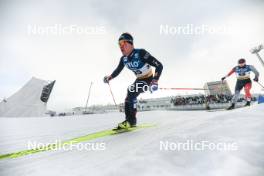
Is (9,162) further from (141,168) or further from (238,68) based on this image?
(238,68)

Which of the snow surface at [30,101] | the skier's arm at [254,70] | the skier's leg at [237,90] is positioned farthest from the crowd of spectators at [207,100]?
the snow surface at [30,101]

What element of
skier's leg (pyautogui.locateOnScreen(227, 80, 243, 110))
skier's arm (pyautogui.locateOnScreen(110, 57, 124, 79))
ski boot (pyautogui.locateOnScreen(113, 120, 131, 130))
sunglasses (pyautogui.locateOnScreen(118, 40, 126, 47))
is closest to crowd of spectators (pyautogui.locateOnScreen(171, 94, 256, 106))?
skier's leg (pyautogui.locateOnScreen(227, 80, 243, 110))

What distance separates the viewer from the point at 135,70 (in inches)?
179

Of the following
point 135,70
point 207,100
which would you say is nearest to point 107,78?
point 135,70

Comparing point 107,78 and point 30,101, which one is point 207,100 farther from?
point 30,101

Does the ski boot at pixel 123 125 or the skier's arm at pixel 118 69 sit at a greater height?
the skier's arm at pixel 118 69

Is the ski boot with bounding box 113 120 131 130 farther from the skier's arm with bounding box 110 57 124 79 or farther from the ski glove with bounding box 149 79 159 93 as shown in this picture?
the skier's arm with bounding box 110 57 124 79

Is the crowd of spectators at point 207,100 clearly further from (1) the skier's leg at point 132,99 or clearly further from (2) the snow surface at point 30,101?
(2) the snow surface at point 30,101

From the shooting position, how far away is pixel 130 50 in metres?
4.40

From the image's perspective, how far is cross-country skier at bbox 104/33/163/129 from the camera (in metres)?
4.31

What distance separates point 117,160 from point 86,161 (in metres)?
0.35

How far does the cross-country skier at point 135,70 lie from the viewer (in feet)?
14.1

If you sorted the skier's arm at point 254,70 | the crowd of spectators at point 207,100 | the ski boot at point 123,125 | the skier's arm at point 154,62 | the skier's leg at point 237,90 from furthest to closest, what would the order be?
the crowd of spectators at point 207,100
the skier's leg at point 237,90
the skier's arm at point 254,70
the skier's arm at point 154,62
the ski boot at point 123,125

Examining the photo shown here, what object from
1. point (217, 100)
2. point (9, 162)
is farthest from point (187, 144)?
point (217, 100)
